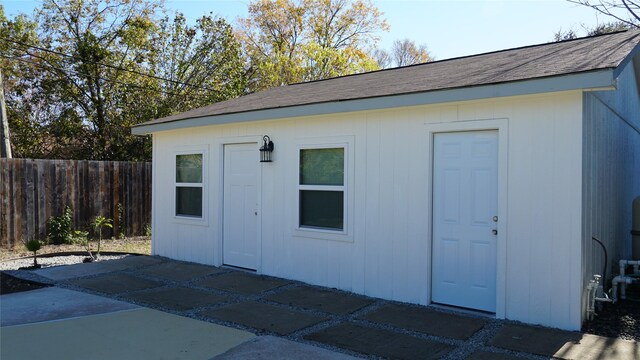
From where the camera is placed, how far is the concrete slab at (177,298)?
600 cm

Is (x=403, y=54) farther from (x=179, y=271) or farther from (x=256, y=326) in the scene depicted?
(x=256, y=326)

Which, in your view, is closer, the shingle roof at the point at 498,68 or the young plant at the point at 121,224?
the shingle roof at the point at 498,68

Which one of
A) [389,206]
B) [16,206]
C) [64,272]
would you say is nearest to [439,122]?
[389,206]

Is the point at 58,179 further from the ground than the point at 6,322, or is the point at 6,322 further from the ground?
the point at 58,179

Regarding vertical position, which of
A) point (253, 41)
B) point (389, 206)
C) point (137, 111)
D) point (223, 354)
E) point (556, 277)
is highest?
point (253, 41)

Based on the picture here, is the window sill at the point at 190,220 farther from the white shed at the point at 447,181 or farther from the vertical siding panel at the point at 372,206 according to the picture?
the vertical siding panel at the point at 372,206

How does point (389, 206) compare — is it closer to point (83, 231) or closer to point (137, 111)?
point (83, 231)

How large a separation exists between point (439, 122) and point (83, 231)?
913cm

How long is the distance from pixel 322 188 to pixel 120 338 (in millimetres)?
3228

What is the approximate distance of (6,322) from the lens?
5.22 metres

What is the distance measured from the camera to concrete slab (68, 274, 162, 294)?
6785 millimetres

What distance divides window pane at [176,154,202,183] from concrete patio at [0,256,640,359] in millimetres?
2309

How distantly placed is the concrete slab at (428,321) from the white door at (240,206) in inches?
113

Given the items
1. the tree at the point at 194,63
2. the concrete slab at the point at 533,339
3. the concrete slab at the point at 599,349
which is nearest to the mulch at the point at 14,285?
the concrete slab at the point at 533,339
